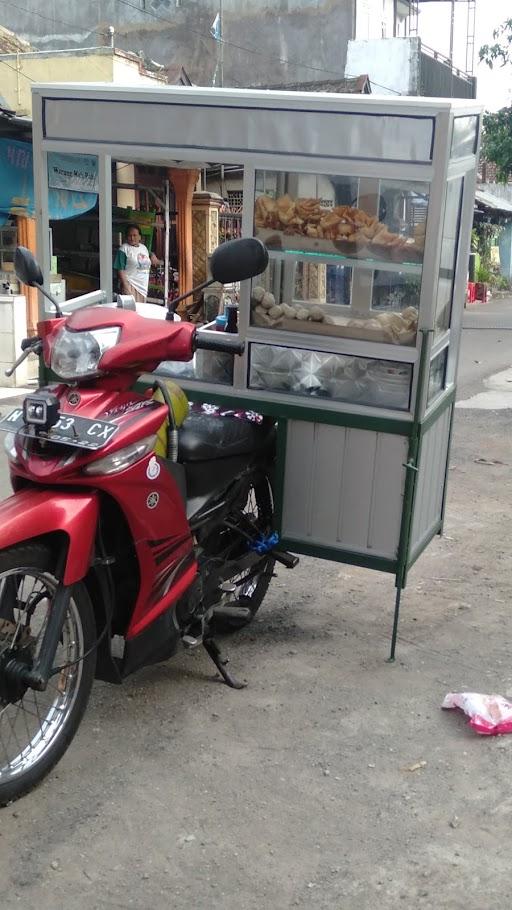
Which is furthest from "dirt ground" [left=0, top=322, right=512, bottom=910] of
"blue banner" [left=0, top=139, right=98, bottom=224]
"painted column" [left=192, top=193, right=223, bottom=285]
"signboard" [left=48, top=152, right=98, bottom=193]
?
"painted column" [left=192, top=193, right=223, bottom=285]

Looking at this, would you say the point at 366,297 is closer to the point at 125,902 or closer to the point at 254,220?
the point at 254,220

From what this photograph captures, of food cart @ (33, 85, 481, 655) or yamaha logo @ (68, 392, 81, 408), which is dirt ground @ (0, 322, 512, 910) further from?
yamaha logo @ (68, 392, 81, 408)

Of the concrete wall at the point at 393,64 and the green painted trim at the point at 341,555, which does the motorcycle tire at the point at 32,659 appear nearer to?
the green painted trim at the point at 341,555

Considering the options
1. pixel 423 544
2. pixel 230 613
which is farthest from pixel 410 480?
pixel 230 613

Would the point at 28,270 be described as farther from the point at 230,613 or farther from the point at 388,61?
the point at 388,61

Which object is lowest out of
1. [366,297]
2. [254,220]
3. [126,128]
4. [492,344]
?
[492,344]

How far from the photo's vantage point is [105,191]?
12.9 ft

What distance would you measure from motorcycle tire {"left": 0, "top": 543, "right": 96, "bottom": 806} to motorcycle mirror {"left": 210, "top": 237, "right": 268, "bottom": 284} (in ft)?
3.26

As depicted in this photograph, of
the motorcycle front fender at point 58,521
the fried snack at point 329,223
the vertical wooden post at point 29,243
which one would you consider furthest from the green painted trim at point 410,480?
the vertical wooden post at point 29,243

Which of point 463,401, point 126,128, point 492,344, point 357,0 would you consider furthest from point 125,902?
point 357,0

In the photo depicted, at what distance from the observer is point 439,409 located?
383 centimetres

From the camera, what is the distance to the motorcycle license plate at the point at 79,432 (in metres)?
2.50

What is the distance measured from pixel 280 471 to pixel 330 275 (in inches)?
32.3

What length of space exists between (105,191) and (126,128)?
15.4 inches
